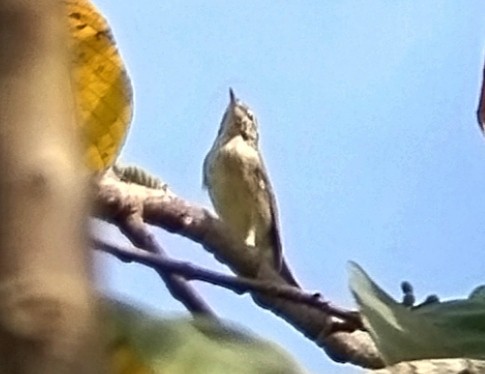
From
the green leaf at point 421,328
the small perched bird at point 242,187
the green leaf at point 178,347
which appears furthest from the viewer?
the small perched bird at point 242,187

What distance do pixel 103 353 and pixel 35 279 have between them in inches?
0.6

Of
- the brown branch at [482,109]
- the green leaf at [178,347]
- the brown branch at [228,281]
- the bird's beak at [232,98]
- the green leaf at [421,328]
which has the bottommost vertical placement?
the green leaf at [178,347]

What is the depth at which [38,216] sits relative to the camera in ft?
0.57

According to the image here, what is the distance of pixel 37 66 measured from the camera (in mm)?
177

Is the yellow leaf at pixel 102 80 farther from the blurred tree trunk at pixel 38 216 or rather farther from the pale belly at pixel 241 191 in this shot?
the pale belly at pixel 241 191

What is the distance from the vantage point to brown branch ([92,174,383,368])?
65 cm

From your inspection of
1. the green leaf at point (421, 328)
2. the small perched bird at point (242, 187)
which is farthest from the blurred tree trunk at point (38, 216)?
the small perched bird at point (242, 187)

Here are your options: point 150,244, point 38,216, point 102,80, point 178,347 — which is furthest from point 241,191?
point 38,216

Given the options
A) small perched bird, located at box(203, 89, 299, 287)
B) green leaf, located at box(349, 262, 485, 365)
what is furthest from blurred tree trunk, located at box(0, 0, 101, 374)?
small perched bird, located at box(203, 89, 299, 287)

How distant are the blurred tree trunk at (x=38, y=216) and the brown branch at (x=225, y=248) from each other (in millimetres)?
347

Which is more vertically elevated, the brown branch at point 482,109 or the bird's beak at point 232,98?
the bird's beak at point 232,98

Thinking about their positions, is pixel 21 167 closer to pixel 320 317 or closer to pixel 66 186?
pixel 66 186

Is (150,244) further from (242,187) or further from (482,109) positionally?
(242,187)

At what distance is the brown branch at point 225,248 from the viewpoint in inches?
25.7
